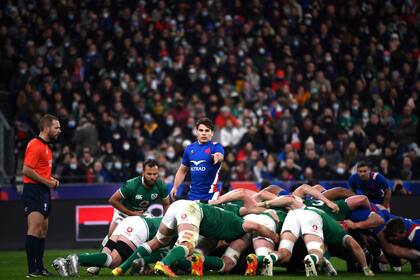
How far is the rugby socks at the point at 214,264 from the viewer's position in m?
12.6

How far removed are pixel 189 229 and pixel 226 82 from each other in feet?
44.9

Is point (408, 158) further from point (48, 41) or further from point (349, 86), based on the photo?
point (48, 41)

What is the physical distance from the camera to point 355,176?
53.2 feet

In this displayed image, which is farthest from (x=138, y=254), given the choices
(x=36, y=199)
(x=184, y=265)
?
(x=36, y=199)

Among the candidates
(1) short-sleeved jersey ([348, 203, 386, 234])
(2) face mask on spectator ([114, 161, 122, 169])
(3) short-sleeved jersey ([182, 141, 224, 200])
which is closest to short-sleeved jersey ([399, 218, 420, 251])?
(1) short-sleeved jersey ([348, 203, 386, 234])

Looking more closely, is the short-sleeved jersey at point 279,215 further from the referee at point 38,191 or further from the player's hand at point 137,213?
the referee at point 38,191

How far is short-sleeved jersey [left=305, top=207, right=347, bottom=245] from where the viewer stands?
41.1 feet

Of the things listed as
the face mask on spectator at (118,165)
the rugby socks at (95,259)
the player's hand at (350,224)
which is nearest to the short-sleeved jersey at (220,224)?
the rugby socks at (95,259)

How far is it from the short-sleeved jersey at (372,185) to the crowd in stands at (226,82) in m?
5.83

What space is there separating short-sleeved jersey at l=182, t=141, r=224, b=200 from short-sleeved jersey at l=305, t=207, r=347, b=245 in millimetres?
2152

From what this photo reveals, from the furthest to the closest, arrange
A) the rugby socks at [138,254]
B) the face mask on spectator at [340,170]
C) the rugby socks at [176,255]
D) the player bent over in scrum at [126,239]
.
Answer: the face mask on spectator at [340,170] → the player bent over in scrum at [126,239] → the rugby socks at [138,254] → the rugby socks at [176,255]

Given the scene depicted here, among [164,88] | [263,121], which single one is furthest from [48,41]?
[263,121]

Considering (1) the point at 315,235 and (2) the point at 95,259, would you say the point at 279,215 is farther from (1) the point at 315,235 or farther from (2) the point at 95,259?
(2) the point at 95,259

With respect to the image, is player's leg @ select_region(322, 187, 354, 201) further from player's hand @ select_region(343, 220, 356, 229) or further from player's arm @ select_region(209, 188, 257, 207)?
player's arm @ select_region(209, 188, 257, 207)
